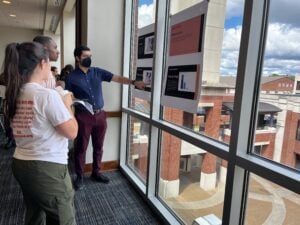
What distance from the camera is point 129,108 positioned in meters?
3.26

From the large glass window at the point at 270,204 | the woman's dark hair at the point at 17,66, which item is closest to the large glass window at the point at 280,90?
the large glass window at the point at 270,204

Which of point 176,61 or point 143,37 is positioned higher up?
point 143,37

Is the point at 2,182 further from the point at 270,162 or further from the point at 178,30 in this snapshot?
the point at 270,162

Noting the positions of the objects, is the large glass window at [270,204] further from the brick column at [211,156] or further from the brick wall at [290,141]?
the brick column at [211,156]

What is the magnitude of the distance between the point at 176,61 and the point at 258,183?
109cm

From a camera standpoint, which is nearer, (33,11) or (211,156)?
(211,156)

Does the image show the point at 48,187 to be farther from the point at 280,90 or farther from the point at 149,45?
the point at 149,45

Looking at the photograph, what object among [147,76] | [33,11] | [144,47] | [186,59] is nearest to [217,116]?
[186,59]

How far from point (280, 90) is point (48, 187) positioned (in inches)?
53.5

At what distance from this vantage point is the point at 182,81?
1938mm

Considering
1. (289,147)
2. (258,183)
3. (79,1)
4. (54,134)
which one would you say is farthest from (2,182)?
(289,147)

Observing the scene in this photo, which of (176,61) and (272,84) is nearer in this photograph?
(272,84)

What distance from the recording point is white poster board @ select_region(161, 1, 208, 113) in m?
1.76

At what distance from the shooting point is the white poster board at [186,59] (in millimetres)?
1757
